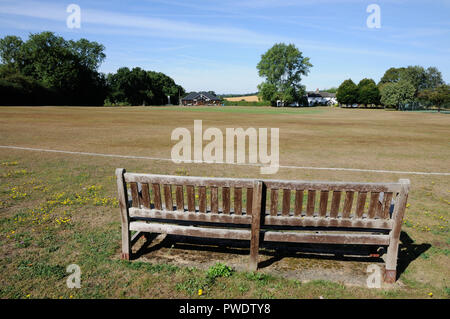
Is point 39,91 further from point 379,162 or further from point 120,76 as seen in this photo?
point 379,162

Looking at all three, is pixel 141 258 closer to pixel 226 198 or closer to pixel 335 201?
pixel 226 198

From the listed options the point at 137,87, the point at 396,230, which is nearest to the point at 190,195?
the point at 396,230

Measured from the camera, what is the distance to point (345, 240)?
3.80 m

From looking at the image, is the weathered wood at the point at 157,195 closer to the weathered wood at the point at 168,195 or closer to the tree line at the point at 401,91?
the weathered wood at the point at 168,195

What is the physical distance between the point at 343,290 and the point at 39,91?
84.0 meters

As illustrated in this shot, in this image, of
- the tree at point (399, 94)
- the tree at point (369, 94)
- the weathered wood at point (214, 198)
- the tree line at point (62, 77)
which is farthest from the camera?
the tree at point (369, 94)

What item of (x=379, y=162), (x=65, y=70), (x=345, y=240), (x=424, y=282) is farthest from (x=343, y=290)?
(x=65, y=70)

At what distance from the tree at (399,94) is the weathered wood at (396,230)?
322 ft

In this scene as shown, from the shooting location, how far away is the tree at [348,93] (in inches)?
4210

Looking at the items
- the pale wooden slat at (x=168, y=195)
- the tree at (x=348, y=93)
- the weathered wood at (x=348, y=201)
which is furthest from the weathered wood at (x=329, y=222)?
the tree at (x=348, y=93)

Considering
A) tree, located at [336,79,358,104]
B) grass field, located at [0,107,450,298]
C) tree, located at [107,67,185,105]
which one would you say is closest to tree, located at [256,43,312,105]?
tree, located at [336,79,358,104]

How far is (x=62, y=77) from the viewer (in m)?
80.6

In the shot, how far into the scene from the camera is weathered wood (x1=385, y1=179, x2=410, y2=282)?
353cm

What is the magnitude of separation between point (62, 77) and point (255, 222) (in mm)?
93486
